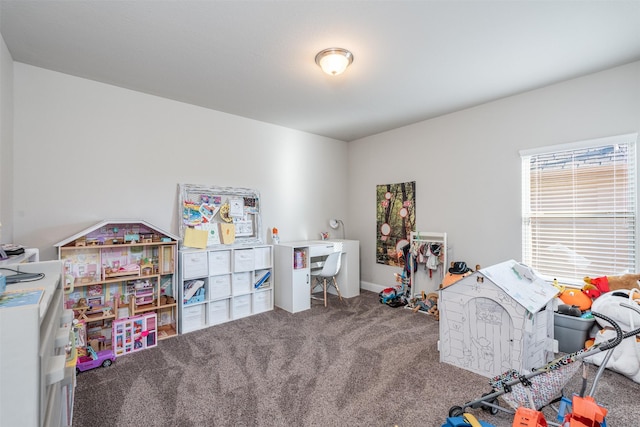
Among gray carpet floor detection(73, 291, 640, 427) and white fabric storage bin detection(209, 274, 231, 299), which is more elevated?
white fabric storage bin detection(209, 274, 231, 299)

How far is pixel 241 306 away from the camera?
11.8 ft

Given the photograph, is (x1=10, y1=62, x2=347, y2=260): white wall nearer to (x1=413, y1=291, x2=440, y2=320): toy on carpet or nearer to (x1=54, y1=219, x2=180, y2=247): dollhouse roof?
(x1=54, y1=219, x2=180, y2=247): dollhouse roof

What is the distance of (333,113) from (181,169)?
200 centimetres

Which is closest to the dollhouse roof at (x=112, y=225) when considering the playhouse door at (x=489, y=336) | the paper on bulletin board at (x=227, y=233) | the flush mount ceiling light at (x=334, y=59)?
the paper on bulletin board at (x=227, y=233)

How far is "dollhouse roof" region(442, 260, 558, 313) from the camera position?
208 cm

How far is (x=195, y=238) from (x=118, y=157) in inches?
44.7

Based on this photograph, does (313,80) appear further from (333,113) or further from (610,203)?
(610,203)

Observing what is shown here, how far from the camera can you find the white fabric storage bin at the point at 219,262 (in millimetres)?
3299

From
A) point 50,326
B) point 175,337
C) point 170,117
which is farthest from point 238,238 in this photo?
point 50,326

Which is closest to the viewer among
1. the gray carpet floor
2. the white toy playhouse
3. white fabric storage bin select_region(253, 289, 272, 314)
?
the gray carpet floor

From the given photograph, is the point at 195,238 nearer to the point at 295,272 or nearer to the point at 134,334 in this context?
the point at 134,334

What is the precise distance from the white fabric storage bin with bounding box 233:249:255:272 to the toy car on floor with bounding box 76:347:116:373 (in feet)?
4.55

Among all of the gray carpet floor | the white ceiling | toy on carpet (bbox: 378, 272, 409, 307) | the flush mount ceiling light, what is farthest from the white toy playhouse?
the flush mount ceiling light

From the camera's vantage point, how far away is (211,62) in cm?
251
